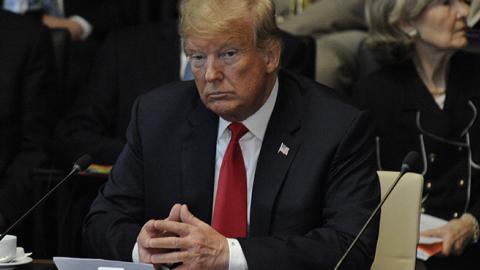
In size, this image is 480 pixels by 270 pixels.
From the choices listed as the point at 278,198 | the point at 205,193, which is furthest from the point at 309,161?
the point at 205,193

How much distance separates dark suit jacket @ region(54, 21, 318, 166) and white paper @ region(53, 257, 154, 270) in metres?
2.21

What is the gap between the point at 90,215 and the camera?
3.64 metres

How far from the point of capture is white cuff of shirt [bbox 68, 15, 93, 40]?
6.12 meters

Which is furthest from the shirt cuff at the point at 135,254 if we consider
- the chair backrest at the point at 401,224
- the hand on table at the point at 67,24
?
the hand on table at the point at 67,24

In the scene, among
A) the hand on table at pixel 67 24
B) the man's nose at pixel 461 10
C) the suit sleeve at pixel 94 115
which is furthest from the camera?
the hand on table at pixel 67 24

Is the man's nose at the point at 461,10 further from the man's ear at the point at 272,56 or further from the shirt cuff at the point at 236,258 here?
the shirt cuff at the point at 236,258

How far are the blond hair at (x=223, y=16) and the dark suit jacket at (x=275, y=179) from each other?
32 centimetres

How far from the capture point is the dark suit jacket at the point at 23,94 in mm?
4906

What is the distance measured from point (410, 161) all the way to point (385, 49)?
1883 millimetres

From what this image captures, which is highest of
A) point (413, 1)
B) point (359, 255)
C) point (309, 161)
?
point (413, 1)

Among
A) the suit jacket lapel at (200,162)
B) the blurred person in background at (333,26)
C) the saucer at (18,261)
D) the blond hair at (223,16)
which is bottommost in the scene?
the saucer at (18,261)

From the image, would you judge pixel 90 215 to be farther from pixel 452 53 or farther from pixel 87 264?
pixel 452 53

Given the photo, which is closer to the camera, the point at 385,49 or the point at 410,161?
the point at 410,161

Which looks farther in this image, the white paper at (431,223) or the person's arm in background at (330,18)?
the person's arm in background at (330,18)
